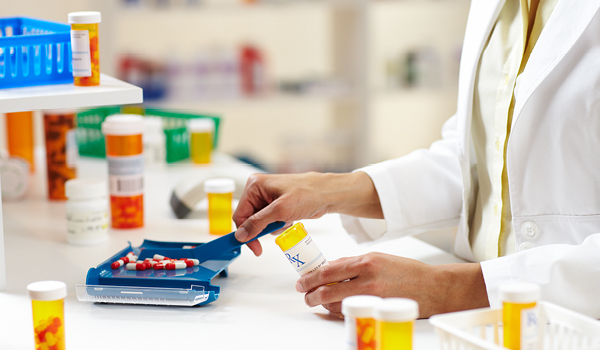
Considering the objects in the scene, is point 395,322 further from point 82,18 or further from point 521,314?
point 82,18

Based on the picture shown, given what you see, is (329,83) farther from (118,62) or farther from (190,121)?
(190,121)

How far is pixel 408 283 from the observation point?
865mm

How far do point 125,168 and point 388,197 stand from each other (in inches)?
21.6

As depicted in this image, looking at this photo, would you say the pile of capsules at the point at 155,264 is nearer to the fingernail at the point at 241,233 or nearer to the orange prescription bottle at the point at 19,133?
the fingernail at the point at 241,233

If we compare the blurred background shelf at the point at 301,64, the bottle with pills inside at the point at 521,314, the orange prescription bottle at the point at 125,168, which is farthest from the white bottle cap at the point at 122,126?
the blurred background shelf at the point at 301,64

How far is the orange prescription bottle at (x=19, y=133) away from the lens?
71.3 inches

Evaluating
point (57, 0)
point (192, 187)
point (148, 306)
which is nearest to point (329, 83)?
point (57, 0)

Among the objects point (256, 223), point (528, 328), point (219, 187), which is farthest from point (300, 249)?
point (219, 187)

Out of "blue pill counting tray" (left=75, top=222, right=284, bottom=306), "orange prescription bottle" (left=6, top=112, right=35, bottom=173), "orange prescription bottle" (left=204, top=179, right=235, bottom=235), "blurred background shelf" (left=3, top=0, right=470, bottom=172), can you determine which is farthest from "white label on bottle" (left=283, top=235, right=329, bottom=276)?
"blurred background shelf" (left=3, top=0, right=470, bottom=172)

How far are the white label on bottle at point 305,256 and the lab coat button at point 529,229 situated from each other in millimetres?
294

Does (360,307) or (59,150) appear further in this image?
(59,150)

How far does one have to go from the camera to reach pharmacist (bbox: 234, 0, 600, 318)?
2.81ft

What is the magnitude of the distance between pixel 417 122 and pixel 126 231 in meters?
2.68

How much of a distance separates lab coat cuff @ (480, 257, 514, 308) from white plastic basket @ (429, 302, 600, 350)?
0.41 feet
